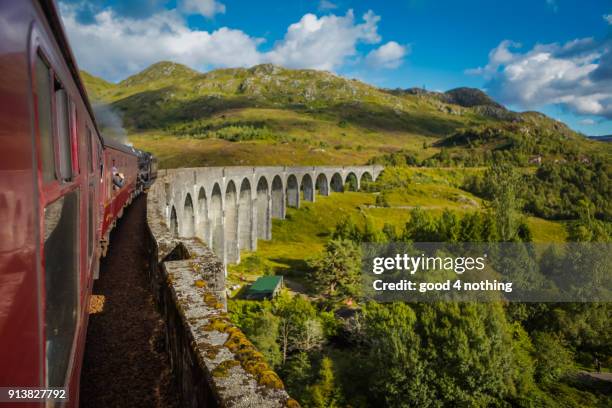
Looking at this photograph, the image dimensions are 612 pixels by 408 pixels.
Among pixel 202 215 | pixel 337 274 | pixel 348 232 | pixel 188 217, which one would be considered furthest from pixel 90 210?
pixel 348 232

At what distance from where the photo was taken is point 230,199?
151 feet

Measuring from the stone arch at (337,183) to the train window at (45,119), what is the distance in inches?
3225

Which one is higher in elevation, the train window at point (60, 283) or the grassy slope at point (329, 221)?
the train window at point (60, 283)

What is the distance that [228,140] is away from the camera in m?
109

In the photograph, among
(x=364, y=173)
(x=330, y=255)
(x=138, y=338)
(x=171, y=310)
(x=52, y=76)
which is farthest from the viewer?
(x=364, y=173)

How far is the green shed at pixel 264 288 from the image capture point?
38.5 m

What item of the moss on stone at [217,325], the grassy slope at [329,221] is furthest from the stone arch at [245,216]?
the moss on stone at [217,325]

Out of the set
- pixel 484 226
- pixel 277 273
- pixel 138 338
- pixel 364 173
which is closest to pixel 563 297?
pixel 484 226

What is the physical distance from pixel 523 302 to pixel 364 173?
59884 millimetres

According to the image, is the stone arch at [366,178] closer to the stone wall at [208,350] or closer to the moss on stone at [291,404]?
the stone wall at [208,350]

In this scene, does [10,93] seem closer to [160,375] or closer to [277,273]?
[160,375]

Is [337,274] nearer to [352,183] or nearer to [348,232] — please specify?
[348,232]

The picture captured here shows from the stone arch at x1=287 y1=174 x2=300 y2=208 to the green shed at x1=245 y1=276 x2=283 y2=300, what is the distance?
90.4 feet

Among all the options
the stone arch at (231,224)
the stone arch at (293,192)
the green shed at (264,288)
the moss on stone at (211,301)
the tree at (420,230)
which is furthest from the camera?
the stone arch at (293,192)
